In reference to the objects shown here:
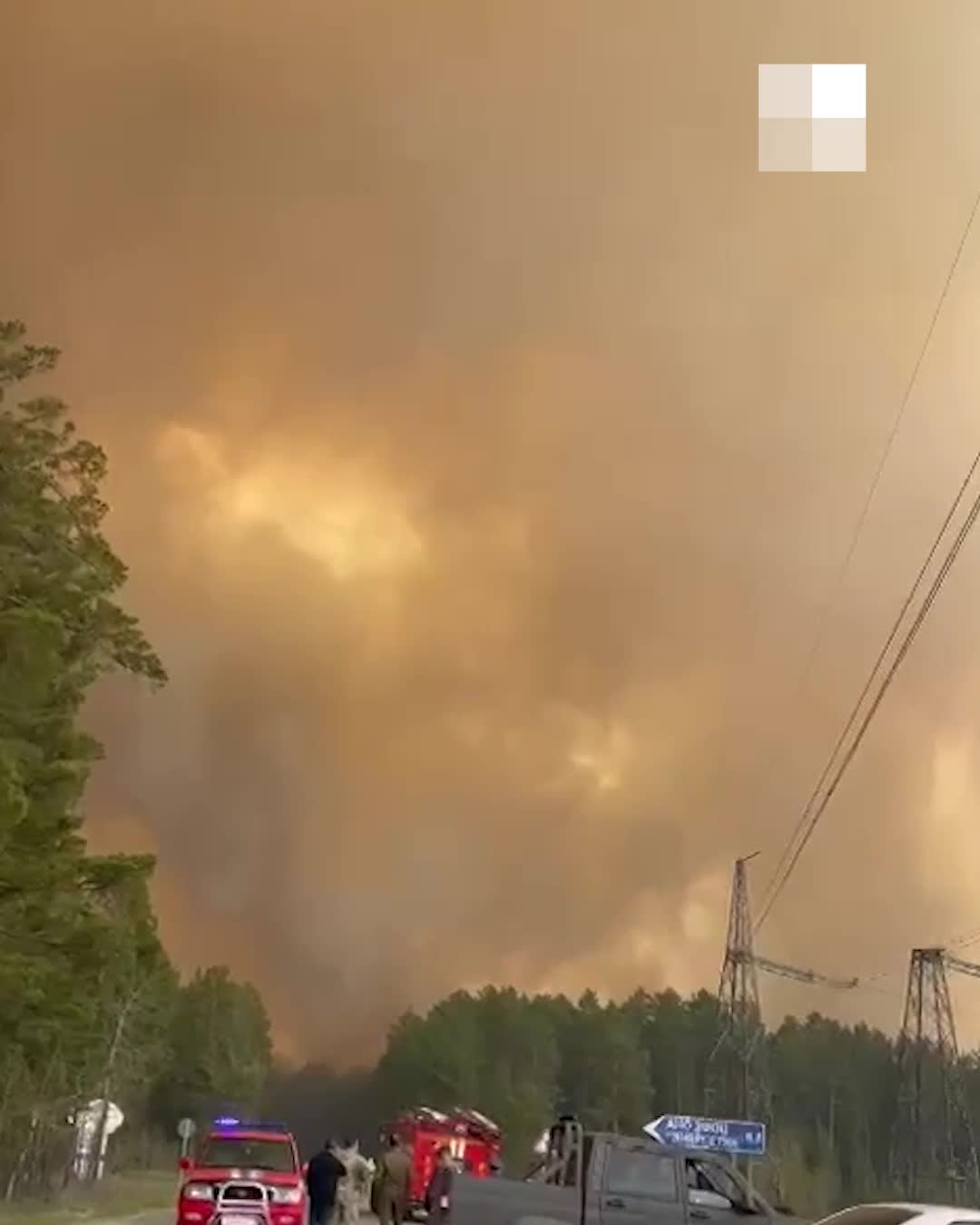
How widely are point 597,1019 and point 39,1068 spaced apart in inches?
3135

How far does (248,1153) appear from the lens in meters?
20.0

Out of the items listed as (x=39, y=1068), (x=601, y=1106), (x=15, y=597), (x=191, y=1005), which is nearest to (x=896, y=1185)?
(x=39, y=1068)

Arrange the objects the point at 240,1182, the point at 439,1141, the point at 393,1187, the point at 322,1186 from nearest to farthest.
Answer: the point at 240,1182 < the point at 322,1186 < the point at 393,1187 < the point at 439,1141

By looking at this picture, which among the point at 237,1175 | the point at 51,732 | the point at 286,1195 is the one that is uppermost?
the point at 51,732

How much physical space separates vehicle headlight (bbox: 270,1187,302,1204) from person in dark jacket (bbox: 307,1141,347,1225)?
3213 mm

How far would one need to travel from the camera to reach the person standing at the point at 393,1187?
2412 cm

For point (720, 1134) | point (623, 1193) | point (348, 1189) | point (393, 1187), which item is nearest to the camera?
point (623, 1193)

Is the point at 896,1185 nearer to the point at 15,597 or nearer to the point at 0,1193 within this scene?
the point at 0,1193

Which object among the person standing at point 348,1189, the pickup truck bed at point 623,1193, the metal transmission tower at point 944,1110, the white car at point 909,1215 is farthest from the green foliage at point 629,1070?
the white car at point 909,1215

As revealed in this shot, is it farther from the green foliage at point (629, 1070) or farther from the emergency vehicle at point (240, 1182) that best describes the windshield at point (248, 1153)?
the green foliage at point (629, 1070)

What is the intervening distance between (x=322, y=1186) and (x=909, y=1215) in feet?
53.2

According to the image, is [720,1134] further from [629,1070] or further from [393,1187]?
[629,1070]

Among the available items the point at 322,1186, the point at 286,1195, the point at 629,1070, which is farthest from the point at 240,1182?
the point at 629,1070

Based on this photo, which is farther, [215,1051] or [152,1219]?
[215,1051]
